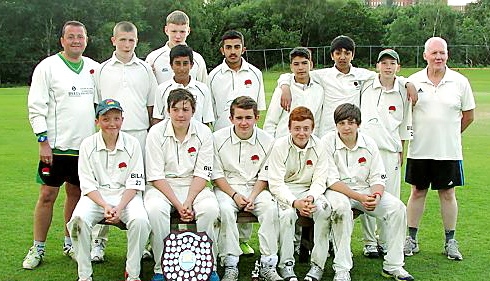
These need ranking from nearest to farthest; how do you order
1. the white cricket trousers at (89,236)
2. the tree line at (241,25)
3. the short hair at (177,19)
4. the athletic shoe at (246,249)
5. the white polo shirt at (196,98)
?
the white cricket trousers at (89,236) → the white polo shirt at (196,98) → the athletic shoe at (246,249) → the short hair at (177,19) → the tree line at (241,25)

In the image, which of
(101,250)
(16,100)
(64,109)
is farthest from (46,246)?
(16,100)

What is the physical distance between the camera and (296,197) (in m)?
5.72

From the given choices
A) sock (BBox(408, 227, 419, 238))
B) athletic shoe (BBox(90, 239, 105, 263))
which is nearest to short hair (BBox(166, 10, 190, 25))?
athletic shoe (BBox(90, 239, 105, 263))

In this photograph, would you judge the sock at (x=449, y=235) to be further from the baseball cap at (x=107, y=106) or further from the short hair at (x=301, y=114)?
the baseball cap at (x=107, y=106)

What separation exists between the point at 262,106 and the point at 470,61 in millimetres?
50731

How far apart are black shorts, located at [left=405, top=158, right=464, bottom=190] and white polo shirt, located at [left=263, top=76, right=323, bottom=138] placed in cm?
103

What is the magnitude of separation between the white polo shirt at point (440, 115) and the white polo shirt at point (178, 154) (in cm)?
211

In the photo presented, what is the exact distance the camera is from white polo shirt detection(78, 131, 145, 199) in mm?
5599

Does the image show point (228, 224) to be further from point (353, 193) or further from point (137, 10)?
point (137, 10)

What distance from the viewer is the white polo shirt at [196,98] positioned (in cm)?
612

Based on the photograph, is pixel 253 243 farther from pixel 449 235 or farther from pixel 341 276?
pixel 449 235

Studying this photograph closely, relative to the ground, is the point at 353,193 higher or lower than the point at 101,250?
higher

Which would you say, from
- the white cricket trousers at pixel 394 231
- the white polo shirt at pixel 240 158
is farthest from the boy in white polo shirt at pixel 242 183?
the white cricket trousers at pixel 394 231

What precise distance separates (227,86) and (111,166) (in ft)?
5.07
